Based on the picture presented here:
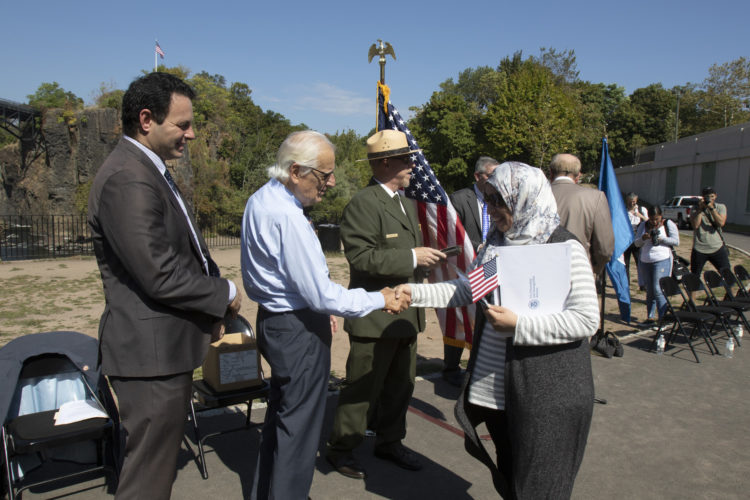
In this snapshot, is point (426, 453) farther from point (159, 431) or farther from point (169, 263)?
point (169, 263)

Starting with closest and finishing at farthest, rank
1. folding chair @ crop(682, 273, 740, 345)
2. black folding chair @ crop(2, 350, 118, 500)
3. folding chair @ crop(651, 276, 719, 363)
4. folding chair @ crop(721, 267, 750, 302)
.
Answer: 1. black folding chair @ crop(2, 350, 118, 500)
2. folding chair @ crop(651, 276, 719, 363)
3. folding chair @ crop(682, 273, 740, 345)
4. folding chair @ crop(721, 267, 750, 302)

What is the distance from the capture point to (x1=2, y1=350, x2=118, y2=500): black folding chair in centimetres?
279

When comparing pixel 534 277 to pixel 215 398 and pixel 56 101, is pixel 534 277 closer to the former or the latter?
pixel 215 398

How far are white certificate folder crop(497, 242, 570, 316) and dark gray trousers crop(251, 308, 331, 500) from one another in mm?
1016

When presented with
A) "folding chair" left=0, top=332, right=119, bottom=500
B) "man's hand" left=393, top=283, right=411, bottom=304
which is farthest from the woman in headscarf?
"folding chair" left=0, top=332, right=119, bottom=500

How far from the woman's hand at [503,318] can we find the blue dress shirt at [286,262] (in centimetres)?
72

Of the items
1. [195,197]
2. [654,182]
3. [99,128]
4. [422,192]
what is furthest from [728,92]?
[422,192]

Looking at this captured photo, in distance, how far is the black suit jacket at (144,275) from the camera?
2.03 metres

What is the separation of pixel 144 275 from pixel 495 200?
142 centimetres

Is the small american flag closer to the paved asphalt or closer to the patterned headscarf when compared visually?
the patterned headscarf

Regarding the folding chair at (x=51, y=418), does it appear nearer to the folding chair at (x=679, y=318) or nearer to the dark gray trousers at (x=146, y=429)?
the dark gray trousers at (x=146, y=429)

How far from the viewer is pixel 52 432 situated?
9.32 ft

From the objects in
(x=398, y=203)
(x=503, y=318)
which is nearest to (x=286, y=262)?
(x=503, y=318)

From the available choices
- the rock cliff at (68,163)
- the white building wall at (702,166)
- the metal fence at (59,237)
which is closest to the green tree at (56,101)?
the rock cliff at (68,163)
